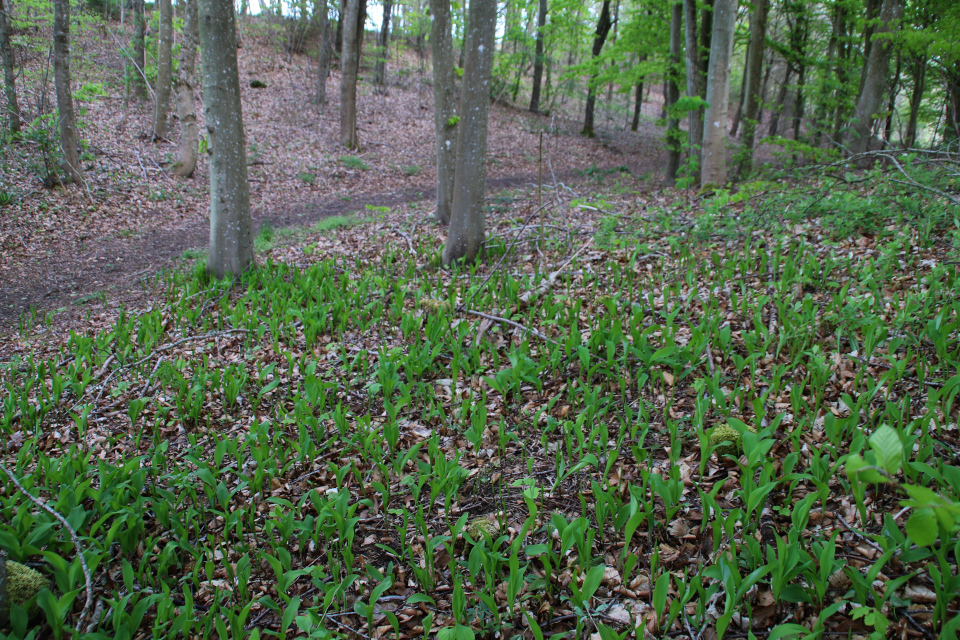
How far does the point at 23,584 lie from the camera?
7.72 feet

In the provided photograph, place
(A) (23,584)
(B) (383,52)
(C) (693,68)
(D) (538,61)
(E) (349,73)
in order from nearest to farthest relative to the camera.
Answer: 1. (A) (23,584)
2. (C) (693,68)
3. (E) (349,73)
4. (D) (538,61)
5. (B) (383,52)

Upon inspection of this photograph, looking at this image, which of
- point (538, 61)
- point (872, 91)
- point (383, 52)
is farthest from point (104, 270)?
point (538, 61)

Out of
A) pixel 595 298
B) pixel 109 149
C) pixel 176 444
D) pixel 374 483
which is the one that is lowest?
pixel 176 444

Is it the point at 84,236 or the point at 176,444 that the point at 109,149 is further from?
the point at 176,444

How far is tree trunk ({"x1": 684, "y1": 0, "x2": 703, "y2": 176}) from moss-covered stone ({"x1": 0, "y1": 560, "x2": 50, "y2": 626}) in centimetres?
1096

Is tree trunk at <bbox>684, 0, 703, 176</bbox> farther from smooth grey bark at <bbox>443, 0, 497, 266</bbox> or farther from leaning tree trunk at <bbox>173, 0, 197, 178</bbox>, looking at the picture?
leaning tree trunk at <bbox>173, 0, 197, 178</bbox>

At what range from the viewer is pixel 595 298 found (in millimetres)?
4949

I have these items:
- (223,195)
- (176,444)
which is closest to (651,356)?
(176,444)

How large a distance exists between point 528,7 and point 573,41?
238cm

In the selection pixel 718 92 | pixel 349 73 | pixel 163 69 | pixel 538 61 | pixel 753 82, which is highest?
pixel 538 61

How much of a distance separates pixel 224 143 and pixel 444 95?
11.2 ft

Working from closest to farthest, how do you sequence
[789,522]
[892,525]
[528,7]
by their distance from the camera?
1. [892,525]
2. [789,522]
3. [528,7]

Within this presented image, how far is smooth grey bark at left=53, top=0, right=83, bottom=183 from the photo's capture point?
34.6 feet

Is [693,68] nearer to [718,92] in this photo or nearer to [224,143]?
[718,92]
